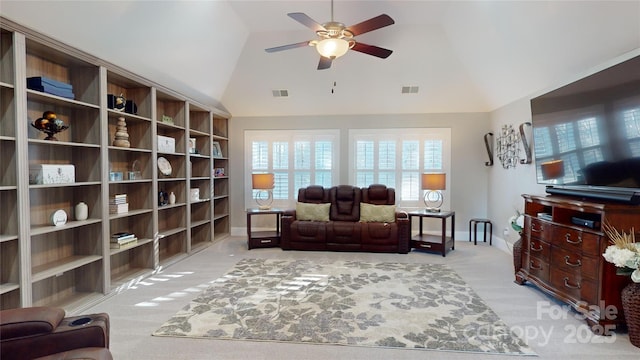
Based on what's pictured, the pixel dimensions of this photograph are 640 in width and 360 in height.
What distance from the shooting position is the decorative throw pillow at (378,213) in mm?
5363

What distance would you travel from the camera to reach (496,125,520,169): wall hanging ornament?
4.98 m

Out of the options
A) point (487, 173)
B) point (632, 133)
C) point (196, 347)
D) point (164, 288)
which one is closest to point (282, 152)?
point (164, 288)

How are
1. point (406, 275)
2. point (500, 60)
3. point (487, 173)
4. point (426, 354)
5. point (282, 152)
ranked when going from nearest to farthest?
point (426, 354) < point (406, 275) < point (500, 60) < point (487, 173) < point (282, 152)

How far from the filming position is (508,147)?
5191 millimetres

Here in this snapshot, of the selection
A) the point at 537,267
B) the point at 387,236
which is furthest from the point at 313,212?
the point at 537,267

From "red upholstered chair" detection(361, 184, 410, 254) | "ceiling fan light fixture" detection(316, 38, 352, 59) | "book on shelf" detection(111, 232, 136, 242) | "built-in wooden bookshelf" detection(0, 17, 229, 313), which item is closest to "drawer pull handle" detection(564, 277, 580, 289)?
"red upholstered chair" detection(361, 184, 410, 254)

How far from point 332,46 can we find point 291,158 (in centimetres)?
366

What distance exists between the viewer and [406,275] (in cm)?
404

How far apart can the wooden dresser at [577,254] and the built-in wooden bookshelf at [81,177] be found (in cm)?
461

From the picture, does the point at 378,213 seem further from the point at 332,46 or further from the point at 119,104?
the point at 119,104

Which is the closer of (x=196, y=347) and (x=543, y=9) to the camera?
(x=196, y=347)

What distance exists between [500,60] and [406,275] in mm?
3222

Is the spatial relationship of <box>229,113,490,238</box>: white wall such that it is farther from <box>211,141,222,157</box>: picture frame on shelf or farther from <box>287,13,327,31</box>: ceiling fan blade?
<box>287,13,327,31</box>: ceiling fan blade

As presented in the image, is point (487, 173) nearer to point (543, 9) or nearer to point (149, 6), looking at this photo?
point (543, 9)
